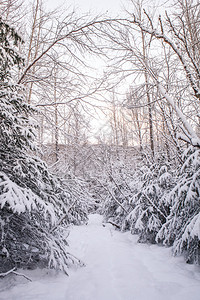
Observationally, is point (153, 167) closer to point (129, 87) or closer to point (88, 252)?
point (129, 87)

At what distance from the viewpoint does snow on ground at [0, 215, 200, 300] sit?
213cm

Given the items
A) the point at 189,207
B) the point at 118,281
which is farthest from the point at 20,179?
the point at 189,207

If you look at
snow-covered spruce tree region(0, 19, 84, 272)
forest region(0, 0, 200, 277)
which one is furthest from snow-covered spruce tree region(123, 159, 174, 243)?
snow-covered spruce tree region(0, 19, 84, 272)

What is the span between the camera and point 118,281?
8.20ft

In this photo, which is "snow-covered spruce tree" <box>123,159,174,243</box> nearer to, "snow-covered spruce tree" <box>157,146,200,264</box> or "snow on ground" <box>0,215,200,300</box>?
"snow on ground" <box>0,215,200,300</box>

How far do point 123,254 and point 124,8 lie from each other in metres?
5.55

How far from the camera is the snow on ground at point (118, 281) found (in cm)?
213

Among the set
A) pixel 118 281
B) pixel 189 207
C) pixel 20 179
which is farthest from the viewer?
pixel 189 207

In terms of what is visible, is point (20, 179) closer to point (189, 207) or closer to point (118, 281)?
point (118, 281)

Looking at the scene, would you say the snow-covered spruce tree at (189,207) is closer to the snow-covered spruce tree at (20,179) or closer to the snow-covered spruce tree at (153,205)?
the snow-covered spruce tree at (153,205)

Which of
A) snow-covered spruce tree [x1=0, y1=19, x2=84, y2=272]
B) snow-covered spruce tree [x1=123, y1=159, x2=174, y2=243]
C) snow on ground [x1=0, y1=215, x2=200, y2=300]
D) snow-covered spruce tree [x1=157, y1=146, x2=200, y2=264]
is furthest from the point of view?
snow-covered spruce tree [x1=123, y1=159, x2=174, y2=243]

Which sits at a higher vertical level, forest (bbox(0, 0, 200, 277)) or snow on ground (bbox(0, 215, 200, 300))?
forest (bbox(0, 0, 200, 277))

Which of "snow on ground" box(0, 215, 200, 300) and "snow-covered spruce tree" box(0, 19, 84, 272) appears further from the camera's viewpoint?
"snow-covered spruce tree" box(0, 19, 84, 272)

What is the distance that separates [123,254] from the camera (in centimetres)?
373
